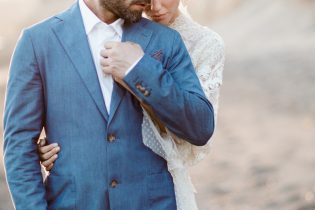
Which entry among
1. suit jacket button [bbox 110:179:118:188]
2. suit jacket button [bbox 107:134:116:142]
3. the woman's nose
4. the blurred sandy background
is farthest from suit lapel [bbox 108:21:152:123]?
the blurred sandy background

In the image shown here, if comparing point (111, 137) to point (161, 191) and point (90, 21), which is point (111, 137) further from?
point (90, 21)

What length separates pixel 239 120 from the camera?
34.6ft

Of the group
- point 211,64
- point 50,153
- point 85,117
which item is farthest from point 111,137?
point 211,64

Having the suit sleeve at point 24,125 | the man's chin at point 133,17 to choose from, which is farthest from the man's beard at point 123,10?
the suit sleeve at point 24,125

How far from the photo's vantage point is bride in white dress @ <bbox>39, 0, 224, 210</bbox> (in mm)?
2412

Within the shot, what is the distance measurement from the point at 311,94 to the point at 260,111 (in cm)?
97

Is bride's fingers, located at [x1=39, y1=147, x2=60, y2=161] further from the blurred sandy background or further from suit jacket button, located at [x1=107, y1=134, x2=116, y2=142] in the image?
the blurred sandy background

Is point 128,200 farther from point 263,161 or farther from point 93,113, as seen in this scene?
point 263,161

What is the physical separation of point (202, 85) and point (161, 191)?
547 mm

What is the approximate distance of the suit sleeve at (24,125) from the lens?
7.60 feet

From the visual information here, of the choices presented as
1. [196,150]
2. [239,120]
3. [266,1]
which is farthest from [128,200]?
[266,1]

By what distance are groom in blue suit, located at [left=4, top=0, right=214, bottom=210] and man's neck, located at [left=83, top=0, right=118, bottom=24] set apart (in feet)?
0.11

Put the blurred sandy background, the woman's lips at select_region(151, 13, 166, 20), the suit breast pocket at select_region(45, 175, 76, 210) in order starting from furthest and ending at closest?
the blurred sandy background, the woman's lips at select_region(151, 13, 166, 20), the suit breast pocket at select_region(45, 175, 76, 210)

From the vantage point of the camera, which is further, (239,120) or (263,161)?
(239,120)
